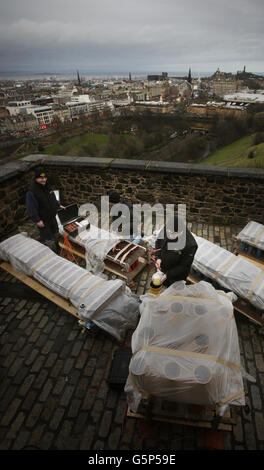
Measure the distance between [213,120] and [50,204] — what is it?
6437 cm

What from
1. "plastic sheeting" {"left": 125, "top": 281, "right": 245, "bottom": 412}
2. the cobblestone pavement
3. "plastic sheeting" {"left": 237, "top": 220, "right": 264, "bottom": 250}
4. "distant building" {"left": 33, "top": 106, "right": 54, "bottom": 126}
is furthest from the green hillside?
"distant building" {"left": 33, "top": 106, "right": 54, "bottom": 126}

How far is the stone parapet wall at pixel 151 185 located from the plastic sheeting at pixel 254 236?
1475mm

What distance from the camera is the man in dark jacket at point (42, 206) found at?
4.30 meters

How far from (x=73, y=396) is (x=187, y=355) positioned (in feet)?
5.62

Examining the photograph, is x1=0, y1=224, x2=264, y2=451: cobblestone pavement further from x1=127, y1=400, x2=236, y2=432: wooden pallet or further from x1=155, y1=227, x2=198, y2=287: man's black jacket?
x1=155, y1=227, x2=198, y2=287: man's black jacket

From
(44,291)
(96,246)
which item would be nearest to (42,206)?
(96,246)

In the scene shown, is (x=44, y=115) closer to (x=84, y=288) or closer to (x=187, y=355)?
(x=84, y=288)

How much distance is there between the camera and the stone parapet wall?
556 centimetres

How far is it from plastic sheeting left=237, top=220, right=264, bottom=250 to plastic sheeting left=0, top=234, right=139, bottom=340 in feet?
7.63

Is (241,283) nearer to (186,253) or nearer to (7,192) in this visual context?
(186,253)

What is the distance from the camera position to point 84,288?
3.44 metres

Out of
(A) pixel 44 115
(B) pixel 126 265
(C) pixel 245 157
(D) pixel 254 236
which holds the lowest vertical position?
(C) pixel 245 157

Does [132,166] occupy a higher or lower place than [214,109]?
lower
